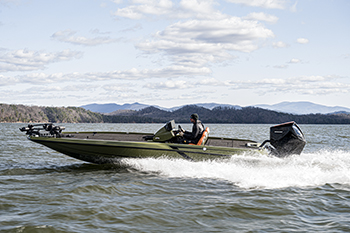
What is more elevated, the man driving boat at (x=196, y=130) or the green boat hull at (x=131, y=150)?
the man driving boat at (x=196, y=130)

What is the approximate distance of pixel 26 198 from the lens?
7.11m

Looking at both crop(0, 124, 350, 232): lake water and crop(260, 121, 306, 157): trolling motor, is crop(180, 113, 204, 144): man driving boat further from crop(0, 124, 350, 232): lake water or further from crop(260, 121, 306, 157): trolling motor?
crop(260, 121, 306, 157): trolling motor

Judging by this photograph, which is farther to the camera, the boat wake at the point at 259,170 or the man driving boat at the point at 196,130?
the man driving boat at the point at 196,130

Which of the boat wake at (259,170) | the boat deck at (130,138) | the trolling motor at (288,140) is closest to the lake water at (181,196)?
the boat wake at (259,170)

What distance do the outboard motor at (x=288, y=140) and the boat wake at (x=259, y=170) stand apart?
21 centimetres

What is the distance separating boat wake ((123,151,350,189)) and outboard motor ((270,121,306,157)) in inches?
8.2

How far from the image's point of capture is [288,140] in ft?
30.3

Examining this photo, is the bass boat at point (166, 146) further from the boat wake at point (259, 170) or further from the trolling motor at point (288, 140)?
the boat wake at point (259, 170)

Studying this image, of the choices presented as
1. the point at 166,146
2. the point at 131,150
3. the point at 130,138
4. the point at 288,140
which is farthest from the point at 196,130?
the point at 130,138

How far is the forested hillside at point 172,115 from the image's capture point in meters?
150

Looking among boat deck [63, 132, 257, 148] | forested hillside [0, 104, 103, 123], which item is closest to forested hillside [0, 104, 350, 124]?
forested hillside [0, 104, 103, 123]

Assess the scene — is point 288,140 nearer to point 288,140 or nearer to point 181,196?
point 288,140

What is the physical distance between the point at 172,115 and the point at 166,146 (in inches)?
6178

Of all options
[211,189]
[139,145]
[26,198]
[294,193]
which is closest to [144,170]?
[139,145]
